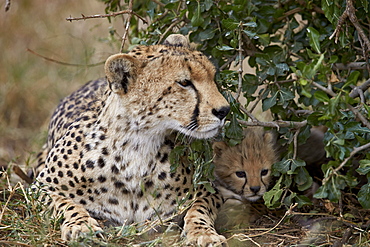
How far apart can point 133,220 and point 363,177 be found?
1.44m

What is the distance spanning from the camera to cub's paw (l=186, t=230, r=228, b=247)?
252 centimetres

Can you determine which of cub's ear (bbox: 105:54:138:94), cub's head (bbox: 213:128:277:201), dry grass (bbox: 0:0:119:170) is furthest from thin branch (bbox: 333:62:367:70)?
dry grass (bbox: 0:0:119:170)

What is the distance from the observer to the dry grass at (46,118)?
2678mm

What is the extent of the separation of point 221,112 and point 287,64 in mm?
754

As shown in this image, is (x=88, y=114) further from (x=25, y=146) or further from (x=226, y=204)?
(x=25, y=146)

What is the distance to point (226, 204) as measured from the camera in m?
3.18

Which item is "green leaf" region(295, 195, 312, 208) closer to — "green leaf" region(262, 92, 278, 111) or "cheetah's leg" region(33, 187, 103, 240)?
"green leaf" region(262, 92, 278, 111)

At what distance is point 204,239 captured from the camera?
2527 mm

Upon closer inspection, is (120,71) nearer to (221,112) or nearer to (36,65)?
(221,112)

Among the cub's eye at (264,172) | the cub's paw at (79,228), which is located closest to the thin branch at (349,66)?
the cub's eye at (264,172)

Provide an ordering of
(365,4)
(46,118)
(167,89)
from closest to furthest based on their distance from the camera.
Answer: (167,89) → (365,4) → (46,118)

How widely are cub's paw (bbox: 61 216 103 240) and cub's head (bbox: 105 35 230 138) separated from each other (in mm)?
515

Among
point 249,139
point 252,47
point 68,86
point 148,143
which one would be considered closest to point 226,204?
point 249,139

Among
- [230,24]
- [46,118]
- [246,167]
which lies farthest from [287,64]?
[46,118]
